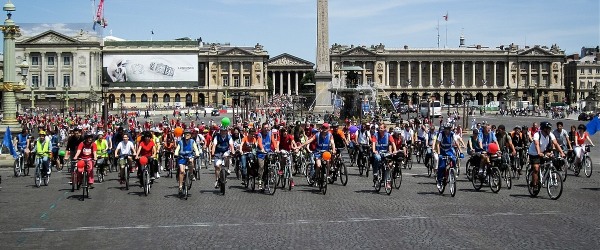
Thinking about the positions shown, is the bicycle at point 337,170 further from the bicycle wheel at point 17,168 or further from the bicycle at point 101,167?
the bicycle wheel at point 17,168

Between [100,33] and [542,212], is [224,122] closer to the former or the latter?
[542,212]

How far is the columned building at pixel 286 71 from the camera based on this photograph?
586 ft

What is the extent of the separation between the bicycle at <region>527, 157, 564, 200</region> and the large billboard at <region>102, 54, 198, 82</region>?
12939cm

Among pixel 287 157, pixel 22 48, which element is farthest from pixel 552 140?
pixel 22 48

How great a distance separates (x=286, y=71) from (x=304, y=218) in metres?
166

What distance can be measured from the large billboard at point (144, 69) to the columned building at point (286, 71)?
120ft

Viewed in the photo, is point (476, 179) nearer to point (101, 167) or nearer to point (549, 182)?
point (549, 182)

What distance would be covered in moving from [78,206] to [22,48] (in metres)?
132

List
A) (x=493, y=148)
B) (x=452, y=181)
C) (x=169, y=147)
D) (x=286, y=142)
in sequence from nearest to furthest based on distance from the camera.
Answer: (x=452, y=181), (x=493, y=148), (x=286, y=142), (x=169, y=147)

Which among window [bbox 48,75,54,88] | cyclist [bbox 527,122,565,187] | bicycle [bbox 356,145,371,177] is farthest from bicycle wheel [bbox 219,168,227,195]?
window [bbox 48,75,54,88]

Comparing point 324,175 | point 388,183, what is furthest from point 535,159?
point 324,175

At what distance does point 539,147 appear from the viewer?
55.2 ft

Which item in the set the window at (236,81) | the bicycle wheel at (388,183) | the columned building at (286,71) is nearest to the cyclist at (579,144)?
the bicycle wheel at (388,183)

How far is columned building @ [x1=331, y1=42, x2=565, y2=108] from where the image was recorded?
163 meters
